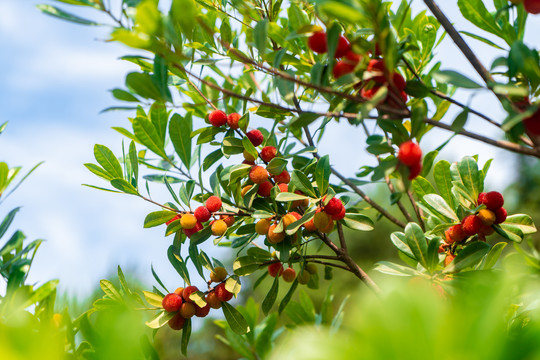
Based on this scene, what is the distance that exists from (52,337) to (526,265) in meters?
0.57

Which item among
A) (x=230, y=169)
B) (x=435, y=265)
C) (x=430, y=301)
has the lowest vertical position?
(x=435, y=265)

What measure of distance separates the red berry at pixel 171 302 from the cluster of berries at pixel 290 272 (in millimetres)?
214

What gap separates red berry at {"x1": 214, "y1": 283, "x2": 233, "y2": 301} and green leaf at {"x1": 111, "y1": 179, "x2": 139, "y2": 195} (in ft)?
0.81

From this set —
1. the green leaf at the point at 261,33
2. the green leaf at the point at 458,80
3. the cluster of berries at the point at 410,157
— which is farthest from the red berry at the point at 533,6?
the green leaf at the point at 261,33

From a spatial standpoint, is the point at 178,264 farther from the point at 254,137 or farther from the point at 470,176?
the point at 470,176

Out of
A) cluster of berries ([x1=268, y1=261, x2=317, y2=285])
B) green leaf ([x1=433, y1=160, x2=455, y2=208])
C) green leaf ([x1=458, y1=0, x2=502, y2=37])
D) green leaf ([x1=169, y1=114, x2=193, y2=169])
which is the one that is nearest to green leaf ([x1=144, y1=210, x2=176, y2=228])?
green leaf ([x1=169, y1=114, x2=193, y2=169])

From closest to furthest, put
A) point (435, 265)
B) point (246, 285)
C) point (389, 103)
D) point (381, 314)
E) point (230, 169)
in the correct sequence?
1. point (381, 314)
2. point (389, 103)
3. point (435, 265)
4. point (230, 169)
5. point (246, 285)

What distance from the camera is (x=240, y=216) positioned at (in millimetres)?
894

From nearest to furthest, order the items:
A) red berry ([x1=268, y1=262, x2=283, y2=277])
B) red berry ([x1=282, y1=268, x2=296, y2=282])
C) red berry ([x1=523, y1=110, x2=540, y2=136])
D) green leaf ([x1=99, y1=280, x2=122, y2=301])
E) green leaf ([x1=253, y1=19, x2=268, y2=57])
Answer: red berry ([x1=523, y1=110, x2=540, y2=136])
green leaf ([x1=253, y1=19, x2=268, y2=57])
green leaf ([x1=99, y1=280, x2=122, y2=301])
red berry ([x1=268, y1=262, x2=283, y2=277])
red berry ([x1=282, y1=268, x2=296, y2=282])

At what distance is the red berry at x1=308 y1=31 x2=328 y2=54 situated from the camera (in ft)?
1.89

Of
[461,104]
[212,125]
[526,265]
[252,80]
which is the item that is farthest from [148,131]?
[526,265]

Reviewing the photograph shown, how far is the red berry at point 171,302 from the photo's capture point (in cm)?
84

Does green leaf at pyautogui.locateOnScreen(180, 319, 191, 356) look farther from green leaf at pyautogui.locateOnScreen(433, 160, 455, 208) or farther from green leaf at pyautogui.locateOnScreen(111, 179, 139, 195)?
green leaf at pyautogui.locateOnScreen(433, 160, 455, 208)

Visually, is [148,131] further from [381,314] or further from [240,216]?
[381,314]
